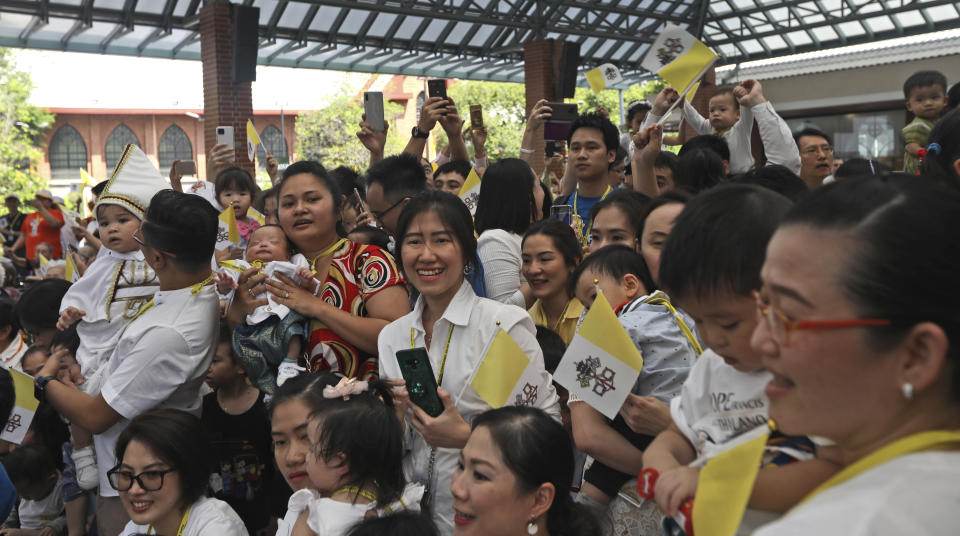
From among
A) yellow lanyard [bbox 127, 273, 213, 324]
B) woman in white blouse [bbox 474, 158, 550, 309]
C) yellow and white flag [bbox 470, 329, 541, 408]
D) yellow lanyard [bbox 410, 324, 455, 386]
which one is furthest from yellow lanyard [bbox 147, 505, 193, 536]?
woman in white blouse [bbox 474, 158, 550, 309]

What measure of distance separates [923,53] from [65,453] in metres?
14.0

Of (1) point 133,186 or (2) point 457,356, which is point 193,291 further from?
(2) point 457,356

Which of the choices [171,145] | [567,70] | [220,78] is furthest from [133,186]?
[171,145]

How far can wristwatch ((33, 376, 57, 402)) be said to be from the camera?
8.69 feet

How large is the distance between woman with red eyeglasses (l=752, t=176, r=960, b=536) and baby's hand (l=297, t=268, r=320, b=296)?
74.4 inches

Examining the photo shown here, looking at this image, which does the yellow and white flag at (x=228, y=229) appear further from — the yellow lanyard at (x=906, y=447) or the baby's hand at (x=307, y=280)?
the yellow lanyard at (x=906, y=447)

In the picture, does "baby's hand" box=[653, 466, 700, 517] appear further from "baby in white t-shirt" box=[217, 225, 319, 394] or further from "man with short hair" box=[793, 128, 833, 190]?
"man with short hair" box=[793, 128, 833, 190]

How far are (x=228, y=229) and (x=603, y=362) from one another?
100 inches

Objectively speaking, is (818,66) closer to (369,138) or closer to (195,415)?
A: (369,138)

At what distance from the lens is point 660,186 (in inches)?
165

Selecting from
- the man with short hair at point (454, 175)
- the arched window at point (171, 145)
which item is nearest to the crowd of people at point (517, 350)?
the man with short hair at point (454, 175)

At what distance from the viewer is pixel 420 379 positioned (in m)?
2.13

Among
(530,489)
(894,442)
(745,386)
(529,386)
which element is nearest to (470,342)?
(529,386)

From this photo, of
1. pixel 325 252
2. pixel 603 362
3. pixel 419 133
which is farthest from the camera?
pixel 419 133
